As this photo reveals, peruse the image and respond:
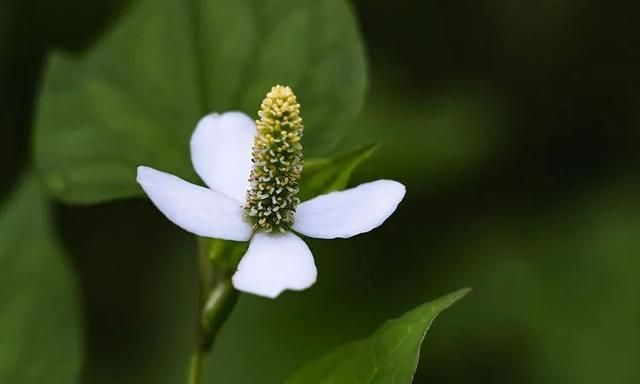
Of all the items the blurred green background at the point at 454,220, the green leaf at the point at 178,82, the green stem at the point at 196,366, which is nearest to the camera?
the green stem at the point at 196,366

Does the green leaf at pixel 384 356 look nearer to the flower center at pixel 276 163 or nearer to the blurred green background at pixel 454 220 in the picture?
the flower center at pixel 276 163

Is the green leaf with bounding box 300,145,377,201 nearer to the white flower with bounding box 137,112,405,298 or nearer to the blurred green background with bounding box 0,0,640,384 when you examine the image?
the white flower with bounding box 137,112,405,298

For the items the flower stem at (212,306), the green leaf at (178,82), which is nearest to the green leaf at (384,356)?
the flower stem at (212,306)

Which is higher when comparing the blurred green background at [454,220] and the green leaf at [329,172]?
the green leaf at [329,172]

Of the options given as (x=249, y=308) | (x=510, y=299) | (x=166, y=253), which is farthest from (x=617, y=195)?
(x=166, y=253)

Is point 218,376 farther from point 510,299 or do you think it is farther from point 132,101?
point 132,101

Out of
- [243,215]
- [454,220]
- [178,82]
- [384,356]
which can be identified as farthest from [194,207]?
[454,220]

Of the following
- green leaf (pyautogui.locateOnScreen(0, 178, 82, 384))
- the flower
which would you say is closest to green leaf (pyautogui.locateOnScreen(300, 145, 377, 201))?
the flower
